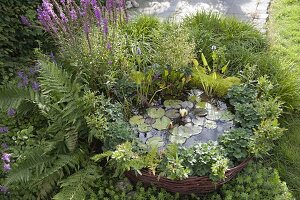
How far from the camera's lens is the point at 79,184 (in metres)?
2.84

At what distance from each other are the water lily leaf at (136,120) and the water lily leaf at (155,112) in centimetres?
9

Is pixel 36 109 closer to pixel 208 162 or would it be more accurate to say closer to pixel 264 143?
pixel 208 162

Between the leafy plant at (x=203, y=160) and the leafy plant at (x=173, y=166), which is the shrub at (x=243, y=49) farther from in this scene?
the leafy plant at (x=173, y=166)

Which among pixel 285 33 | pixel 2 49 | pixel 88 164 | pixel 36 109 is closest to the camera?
pixel 88 164

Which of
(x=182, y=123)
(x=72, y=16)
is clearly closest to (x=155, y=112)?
(x=182, y=123)

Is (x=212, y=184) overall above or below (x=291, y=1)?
below

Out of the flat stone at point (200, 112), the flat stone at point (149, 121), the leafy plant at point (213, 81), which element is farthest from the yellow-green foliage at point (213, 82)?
the flat stone at point (149, 121)

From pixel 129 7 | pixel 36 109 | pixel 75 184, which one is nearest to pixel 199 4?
pixel 129 7

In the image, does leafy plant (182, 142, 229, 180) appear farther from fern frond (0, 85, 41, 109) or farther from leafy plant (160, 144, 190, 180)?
fern frond (0, 85, 41, 109)

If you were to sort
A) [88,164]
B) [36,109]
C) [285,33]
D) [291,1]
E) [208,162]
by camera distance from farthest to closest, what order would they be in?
[291,1] < [285,33] < [36,109] < [88,164] < [208,162]

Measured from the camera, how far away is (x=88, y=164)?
3.05 metres

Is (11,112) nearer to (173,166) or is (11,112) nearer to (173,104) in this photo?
(173,104)

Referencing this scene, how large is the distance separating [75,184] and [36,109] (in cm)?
94

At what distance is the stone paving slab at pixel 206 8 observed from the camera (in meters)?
5.15
